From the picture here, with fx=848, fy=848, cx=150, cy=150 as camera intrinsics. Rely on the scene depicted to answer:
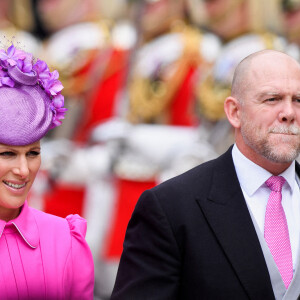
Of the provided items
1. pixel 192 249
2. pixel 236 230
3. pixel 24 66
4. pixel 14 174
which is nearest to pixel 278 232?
pixel 236 230

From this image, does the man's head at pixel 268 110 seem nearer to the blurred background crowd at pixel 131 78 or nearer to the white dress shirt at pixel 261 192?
the white dress shirt at pixel 261 192

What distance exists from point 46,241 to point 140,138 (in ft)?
10.6

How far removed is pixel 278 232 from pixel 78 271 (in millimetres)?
649

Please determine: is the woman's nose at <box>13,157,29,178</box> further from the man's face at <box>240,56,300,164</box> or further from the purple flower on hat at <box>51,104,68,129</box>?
the man's face at <box>240,56,300,164</box>

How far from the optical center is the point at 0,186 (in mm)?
2561

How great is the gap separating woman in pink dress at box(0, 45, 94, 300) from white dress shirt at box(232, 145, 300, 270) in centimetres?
57

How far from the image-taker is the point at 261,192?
2.80 m

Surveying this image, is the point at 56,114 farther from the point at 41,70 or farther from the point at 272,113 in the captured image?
the point at 272,113

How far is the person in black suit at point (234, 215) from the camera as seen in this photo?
8.65 feet

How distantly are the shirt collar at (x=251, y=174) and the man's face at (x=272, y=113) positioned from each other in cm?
3

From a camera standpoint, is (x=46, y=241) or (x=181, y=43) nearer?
(x=46, y=241)

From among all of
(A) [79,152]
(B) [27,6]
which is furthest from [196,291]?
(B) [27,6]

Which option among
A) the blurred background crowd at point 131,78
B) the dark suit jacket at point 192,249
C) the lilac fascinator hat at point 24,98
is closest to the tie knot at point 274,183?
the dark suit jacket at point 192,249

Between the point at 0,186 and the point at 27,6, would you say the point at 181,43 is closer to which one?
the point at 27,6
